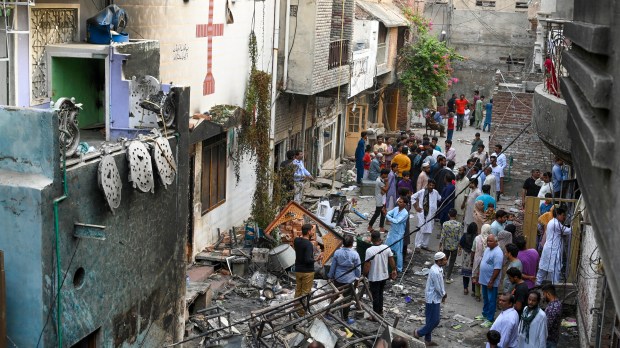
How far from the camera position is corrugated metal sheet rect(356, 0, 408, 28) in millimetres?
26672

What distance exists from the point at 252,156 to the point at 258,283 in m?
4.23

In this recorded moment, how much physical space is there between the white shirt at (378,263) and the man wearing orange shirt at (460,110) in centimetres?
2075

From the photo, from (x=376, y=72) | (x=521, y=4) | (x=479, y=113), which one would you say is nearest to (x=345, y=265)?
(x=376, y=72)

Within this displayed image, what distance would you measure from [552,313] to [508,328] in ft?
2.71

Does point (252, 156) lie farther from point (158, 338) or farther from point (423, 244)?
point (158, 338)

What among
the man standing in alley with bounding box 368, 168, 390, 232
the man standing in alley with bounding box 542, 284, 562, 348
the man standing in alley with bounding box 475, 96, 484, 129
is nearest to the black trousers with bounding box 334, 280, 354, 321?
the man standing in alley with bounding box 542, 284, 562, 348

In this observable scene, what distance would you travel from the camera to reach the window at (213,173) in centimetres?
1554

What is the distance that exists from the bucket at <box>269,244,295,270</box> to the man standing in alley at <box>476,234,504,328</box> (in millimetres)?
3152

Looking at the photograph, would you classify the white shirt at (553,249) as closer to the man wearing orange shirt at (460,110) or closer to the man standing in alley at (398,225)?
the man standing in alley at (398,225)

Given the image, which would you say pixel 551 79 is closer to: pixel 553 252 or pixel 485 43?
pixel 553 252

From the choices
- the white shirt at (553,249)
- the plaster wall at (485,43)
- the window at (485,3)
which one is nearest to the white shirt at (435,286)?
the white shirt at (553,249)

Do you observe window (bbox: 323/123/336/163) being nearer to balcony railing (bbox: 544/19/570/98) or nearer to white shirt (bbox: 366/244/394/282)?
white shirt (bbox: 366/244/394/282)

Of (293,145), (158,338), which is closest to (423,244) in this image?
(293,145)

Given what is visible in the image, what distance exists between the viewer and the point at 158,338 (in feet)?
37.1
